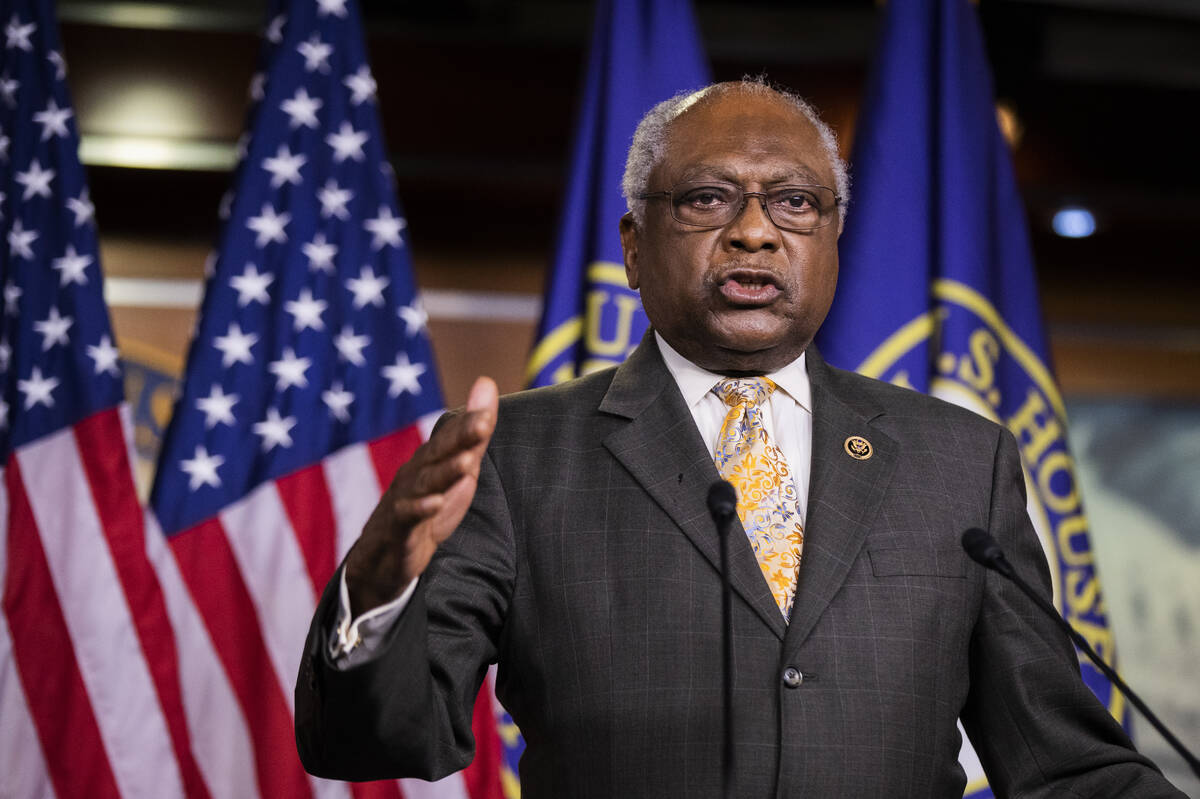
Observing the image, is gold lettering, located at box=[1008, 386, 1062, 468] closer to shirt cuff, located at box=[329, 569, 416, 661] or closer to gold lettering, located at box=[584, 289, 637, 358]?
gold lettering, located at box=[584, 289, 637, 358]

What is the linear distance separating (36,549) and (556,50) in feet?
7.54

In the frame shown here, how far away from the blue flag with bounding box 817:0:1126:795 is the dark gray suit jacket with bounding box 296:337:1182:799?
4.72 ft

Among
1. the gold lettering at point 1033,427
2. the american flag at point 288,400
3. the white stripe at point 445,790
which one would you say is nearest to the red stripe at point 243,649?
the american flag at point 288,400

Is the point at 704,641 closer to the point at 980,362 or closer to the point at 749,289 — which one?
the point at 749,289

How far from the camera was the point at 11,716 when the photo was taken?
272 cm

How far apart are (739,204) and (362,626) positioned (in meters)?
0.79

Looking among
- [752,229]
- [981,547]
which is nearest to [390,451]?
[752,229]

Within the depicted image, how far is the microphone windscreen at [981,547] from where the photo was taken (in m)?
1.28

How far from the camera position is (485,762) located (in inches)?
110

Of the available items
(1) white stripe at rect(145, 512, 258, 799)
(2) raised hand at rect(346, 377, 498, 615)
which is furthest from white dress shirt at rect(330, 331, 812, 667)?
(1) white stripe at rect(145, 512, 258, 799)

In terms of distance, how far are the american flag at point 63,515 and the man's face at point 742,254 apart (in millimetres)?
1676

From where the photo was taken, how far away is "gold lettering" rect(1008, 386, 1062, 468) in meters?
3.03

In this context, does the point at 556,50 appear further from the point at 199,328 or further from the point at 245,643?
the point at 245,643

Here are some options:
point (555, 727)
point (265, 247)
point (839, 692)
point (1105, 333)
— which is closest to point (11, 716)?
point (265, 247)
